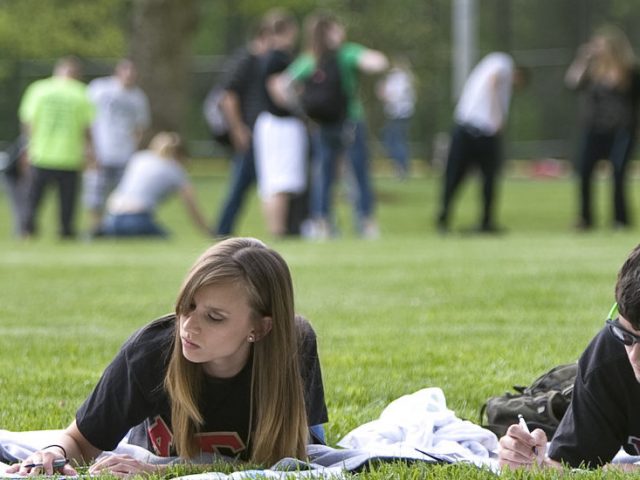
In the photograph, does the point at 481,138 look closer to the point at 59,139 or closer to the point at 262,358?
the point at 59,139

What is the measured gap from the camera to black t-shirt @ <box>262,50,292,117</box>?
13477 millimetres

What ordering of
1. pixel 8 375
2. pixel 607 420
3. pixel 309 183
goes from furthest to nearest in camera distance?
pixel 309 183 → pixel 8 375 → pixel 607 420

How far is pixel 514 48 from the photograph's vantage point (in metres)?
26.8

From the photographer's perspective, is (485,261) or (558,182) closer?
(485,261)

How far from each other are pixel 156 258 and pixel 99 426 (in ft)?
24.9

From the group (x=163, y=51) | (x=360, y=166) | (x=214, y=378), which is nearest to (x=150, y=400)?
(x=214, y=378)

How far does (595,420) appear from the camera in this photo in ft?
13.0

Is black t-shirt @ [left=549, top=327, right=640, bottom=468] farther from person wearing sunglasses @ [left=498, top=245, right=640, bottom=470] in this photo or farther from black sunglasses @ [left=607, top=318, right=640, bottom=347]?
black sunglasses @ [left=607, top=318, right=640, bottom=347]

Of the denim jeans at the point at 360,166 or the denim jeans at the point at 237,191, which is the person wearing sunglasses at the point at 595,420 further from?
the denim jeans at the point at 237,191

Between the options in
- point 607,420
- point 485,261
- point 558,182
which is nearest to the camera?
point 607,420

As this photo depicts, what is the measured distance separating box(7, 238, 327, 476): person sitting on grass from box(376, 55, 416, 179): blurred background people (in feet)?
73.3

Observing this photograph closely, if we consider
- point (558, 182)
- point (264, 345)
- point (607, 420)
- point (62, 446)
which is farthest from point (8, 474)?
point (558, 182)

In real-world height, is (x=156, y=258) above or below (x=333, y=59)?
below

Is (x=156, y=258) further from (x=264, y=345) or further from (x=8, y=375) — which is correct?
(x=264, y=345)
